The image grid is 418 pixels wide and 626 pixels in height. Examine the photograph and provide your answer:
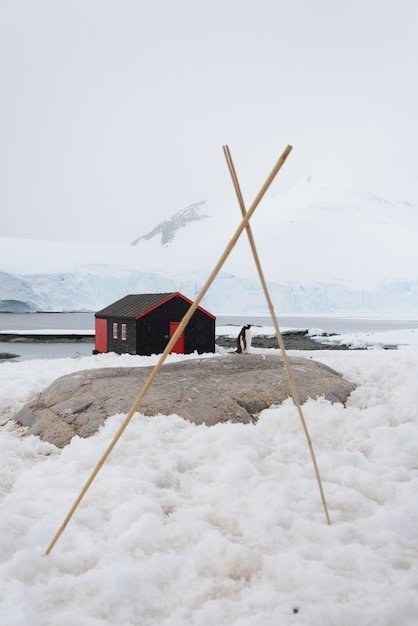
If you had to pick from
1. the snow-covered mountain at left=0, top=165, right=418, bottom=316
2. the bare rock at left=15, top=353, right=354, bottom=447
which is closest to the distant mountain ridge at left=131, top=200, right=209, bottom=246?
the snow-covered mountain at left=0, top=165, right=418, bottom=316

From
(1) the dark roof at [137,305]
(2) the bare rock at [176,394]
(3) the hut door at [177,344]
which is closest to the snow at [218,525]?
(2) the bare rock at [176,394]

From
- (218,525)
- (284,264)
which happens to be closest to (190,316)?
(218,525)

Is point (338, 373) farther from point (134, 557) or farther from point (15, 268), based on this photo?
point (15, 268)

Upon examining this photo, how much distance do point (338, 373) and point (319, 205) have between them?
10392 centimetres

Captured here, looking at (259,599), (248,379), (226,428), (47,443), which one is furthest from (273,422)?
(259,599)

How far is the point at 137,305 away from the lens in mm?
16516

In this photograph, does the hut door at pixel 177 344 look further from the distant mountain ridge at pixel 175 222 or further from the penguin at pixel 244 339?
the distant mountain ridge at pixel 175 222

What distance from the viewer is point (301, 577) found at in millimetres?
3006

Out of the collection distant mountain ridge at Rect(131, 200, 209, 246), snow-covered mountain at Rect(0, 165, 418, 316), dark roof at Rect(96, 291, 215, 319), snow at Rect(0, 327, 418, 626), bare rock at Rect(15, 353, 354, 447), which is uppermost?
distant mountain ridge at Rect(131, 200, 209, 246)

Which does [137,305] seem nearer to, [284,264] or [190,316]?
[190,316]

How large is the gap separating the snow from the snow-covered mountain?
44.3 m

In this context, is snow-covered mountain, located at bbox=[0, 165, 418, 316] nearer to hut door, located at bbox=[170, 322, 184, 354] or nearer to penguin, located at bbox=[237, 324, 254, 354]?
hut door, located at bbox=[170, 322, 184, 354]

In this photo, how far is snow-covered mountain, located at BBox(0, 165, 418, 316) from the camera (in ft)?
163

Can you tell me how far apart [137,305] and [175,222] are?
153 metres
